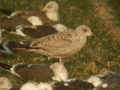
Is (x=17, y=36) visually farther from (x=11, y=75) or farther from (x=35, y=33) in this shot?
(x=11, y=75)

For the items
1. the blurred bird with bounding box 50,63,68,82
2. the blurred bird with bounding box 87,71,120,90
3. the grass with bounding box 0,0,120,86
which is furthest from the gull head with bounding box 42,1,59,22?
the blurred bird with bounding box 87,71,120,90

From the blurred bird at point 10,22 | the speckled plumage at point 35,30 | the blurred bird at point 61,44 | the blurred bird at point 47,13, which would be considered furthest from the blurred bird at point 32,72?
the blurred bird at point 47,13

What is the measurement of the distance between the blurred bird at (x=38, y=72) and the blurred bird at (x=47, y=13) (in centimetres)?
571

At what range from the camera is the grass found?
12938 mm

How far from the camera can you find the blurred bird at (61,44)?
42.1 ft

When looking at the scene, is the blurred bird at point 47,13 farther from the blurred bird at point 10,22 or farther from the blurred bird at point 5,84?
the blurred bird at point 5,84

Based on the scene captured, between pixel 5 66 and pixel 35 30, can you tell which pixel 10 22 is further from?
pixel 5 66

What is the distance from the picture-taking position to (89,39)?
15.6 metres

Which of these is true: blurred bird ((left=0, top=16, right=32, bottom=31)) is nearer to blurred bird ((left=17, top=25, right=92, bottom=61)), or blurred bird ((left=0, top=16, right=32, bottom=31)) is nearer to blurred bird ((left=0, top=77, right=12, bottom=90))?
blurred bird ((left=17, top=25, right=92, bottom=61))

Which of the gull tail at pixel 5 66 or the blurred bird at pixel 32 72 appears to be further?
the gull tail at pixel 5 66

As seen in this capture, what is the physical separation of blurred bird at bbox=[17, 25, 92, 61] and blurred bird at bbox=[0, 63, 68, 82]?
1.22m

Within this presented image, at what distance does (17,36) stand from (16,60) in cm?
240

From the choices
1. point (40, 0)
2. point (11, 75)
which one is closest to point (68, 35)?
point (11, 75)

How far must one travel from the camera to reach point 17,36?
15.3 m
